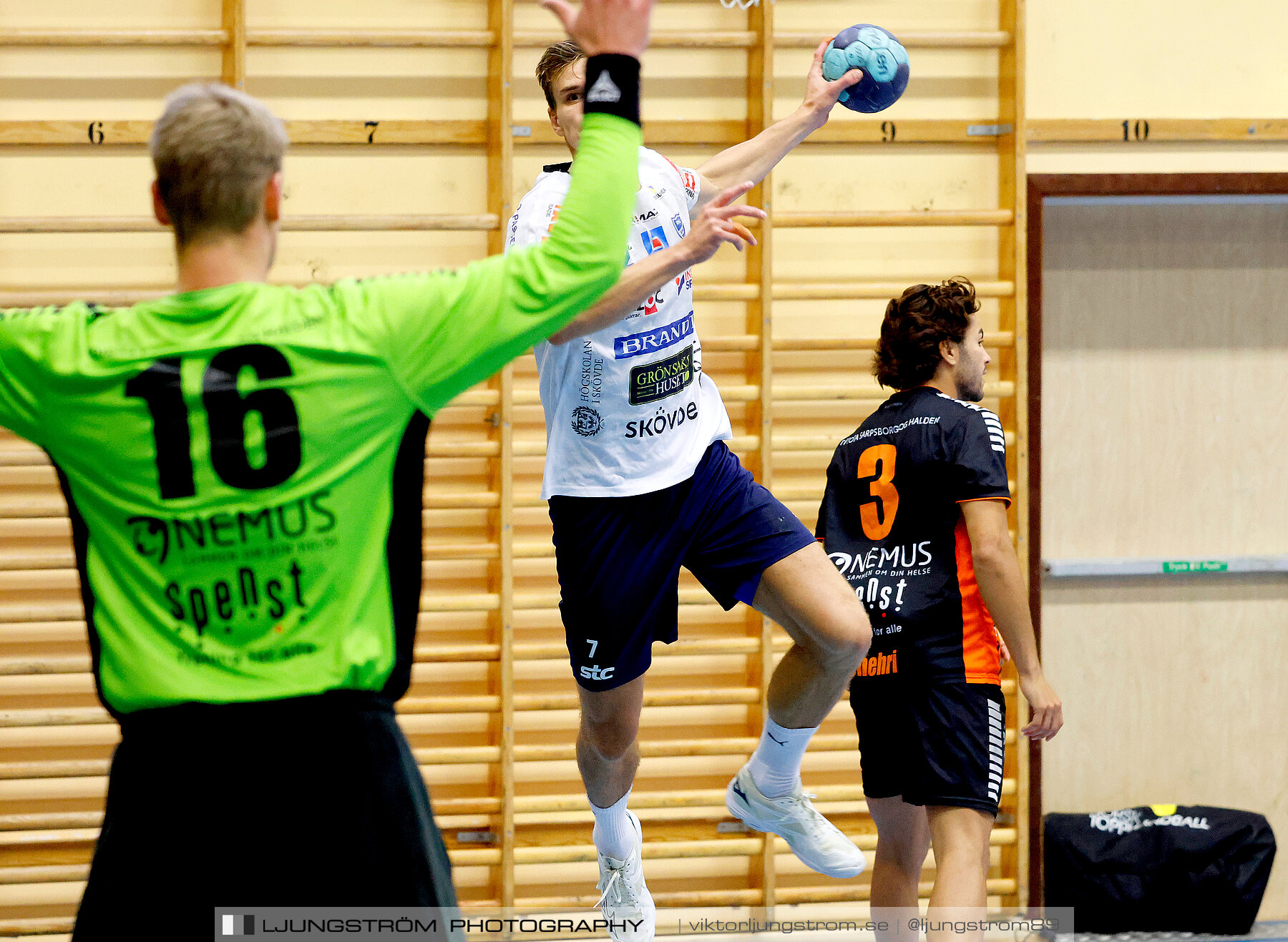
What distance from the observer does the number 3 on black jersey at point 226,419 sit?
4.69 feet

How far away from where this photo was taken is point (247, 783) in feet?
4.72

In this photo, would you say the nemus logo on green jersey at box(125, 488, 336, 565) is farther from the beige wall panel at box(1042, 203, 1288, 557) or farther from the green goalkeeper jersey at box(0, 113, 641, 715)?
the beige wall panel at box(1042, 203, 1288, 557)

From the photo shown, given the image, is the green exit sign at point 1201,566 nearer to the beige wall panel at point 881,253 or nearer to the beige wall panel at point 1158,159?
the beige wall panel at point 881,253

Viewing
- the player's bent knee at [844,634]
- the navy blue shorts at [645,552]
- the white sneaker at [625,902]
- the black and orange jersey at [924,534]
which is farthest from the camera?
the white sneaker at [625,902]

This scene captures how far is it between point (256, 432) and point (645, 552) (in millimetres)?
1787

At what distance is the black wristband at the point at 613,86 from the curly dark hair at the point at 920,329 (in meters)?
2.03

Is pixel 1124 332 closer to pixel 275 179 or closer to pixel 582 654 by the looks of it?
pixel 582 654

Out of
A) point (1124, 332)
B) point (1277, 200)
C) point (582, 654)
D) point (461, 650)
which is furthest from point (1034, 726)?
point (1277, 200)

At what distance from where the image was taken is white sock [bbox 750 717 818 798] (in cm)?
334

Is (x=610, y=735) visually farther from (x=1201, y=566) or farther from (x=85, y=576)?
(x=1201, y=566)

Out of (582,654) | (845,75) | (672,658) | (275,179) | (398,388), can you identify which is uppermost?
(845,75)

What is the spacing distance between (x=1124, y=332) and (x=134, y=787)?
4.97m

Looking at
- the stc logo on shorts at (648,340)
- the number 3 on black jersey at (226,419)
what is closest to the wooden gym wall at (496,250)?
the stc logo on shorts at (648,340)

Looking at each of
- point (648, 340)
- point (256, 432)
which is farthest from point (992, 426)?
point (256, 432)
